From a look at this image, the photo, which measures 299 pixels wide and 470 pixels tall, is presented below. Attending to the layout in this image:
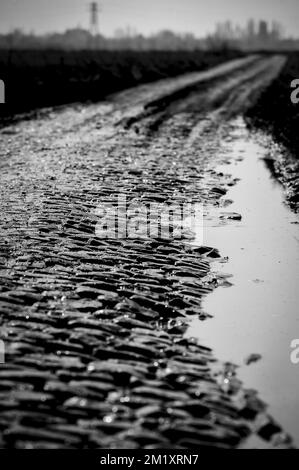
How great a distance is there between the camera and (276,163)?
11.3 meters

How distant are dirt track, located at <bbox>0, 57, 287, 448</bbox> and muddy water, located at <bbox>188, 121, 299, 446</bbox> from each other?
0.18 m

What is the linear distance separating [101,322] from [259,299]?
175cm

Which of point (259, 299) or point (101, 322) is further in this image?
point (259, 299)

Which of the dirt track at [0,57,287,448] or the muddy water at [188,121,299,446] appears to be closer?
the dirt track at [0,57,287,448]

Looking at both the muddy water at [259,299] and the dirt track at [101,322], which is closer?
the dirt track at [101,322]

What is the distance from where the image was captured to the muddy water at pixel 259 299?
3953 mm

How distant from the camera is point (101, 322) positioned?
4.52 m

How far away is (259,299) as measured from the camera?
524 centimetres

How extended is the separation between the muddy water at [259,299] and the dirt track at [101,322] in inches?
7.3

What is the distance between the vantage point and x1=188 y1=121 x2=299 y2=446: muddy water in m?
3.95

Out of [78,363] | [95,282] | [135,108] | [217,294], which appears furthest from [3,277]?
[135,108]

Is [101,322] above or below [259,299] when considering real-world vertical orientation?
below
